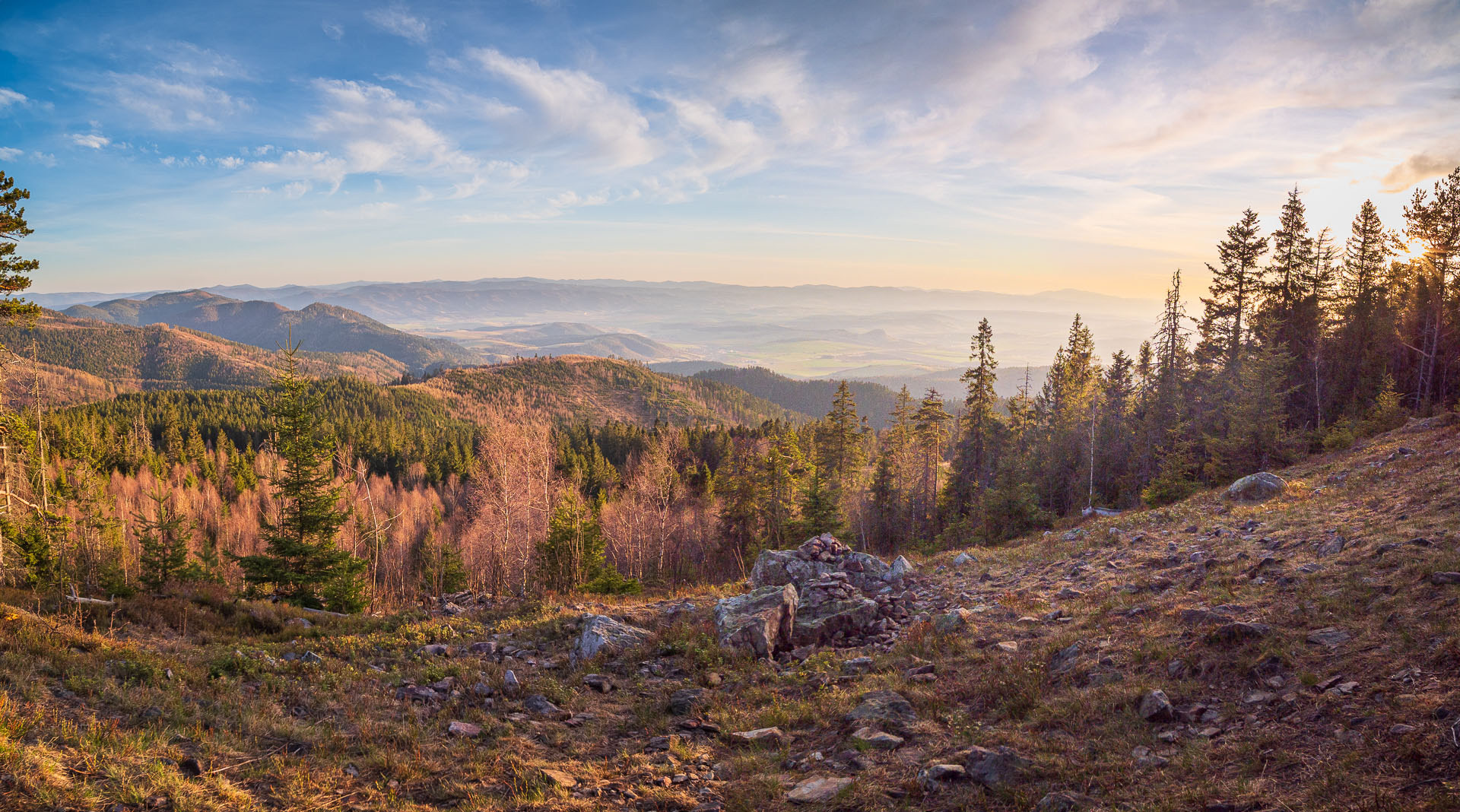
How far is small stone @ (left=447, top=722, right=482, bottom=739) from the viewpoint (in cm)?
903

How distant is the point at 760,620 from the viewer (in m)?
13.1

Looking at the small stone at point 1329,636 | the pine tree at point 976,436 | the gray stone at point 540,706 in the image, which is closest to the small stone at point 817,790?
the gray stone at point 540,706

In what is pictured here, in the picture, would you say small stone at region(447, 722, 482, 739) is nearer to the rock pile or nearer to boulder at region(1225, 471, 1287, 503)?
the rock pile

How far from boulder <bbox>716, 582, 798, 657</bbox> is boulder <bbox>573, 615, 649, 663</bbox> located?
201 centimetres

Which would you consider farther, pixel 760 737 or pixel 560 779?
pixel 760 737

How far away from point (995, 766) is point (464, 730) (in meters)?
7.80

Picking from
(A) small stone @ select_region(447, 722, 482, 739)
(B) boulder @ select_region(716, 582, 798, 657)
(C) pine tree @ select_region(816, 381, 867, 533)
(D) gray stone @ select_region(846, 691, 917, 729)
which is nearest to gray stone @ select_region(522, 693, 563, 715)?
Answer: (A) small stone @ select_region(447, 722, 482, 739)

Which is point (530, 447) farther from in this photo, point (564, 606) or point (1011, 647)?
point (1011, 647)

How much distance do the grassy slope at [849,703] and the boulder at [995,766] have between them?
0.15 metres

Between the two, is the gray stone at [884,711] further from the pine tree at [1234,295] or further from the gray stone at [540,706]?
the pine tree at [1234,295]

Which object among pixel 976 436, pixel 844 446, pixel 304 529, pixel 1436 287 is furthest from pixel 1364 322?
pixel 304 529

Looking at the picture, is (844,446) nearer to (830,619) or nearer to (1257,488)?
(1257,488)

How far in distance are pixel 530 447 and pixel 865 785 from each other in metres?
31.6

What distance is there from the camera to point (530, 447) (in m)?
35.3
